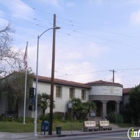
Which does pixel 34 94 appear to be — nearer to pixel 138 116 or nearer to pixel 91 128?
pixel 91 128

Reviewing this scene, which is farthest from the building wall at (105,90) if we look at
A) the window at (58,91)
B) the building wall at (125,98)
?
the window at (58,91)

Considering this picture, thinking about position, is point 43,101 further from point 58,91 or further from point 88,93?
point 88,93

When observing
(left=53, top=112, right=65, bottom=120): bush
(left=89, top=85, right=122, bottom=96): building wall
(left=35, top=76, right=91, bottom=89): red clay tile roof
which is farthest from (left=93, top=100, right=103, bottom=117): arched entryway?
(left=53, top=112, right=65, bottom=120): bush

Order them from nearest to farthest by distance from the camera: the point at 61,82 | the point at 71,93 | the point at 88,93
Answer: the point at 61,82 < the point at 71,93 < the point at 88,93

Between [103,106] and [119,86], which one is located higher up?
[119,86]

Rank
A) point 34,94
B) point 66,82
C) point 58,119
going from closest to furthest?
1. point 34,94
2. point 58,119
3. point 66,82

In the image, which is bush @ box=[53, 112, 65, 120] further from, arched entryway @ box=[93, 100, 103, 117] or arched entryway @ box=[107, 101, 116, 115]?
arched entryway @ box=[107, 101, 116, 115]

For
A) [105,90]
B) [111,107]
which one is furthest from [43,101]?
[111,107]

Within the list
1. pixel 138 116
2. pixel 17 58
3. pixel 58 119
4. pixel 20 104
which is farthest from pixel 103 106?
pixel 17 58

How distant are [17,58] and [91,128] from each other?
36.2 ft

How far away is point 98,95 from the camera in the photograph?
5116 cm

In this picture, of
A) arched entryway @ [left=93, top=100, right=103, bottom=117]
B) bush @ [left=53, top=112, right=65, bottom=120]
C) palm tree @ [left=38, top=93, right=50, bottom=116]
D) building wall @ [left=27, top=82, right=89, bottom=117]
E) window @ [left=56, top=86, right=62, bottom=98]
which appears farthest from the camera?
arched entryway @ [left=93, top=100, right=103, bottom=117]

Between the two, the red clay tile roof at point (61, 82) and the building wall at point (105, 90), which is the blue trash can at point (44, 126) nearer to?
the red clay tile roof at point (61, 82)

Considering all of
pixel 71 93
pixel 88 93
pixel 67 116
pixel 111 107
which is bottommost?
pixel 67 116
